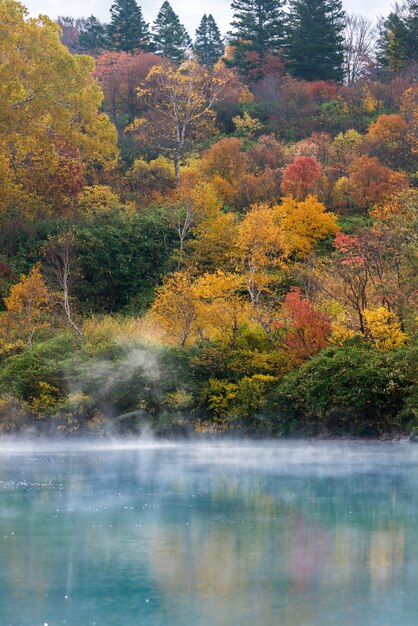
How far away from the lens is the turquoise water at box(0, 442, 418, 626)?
8.39 m

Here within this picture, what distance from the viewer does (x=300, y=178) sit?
42281mm

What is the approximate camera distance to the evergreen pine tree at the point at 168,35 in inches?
2815

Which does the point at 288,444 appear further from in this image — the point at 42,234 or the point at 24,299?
the point at 42,234

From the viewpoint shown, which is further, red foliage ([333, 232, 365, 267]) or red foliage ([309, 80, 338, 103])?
red foliage ([309, 80, 338, 103])

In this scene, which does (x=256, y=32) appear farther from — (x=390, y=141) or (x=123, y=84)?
(x=390, y=141)

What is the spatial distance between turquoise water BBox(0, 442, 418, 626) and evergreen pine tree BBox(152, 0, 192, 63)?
56.5 metres

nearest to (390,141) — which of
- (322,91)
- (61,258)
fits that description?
(322,91)

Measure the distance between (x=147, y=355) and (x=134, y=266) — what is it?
1242 cm

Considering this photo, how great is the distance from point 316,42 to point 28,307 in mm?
40713

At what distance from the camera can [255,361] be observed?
82.3ft

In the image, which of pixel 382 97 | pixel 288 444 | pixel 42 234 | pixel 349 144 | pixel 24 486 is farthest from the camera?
pixel 382 97

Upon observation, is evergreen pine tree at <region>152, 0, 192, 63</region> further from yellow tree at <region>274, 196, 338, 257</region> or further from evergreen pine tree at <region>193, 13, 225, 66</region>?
yellow tree at <region>274, 196, 338, 257</region>

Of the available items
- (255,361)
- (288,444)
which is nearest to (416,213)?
(255,361)

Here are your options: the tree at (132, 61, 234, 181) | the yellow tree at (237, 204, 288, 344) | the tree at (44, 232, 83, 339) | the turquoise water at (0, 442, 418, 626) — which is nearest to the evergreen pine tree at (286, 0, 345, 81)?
the tree at (132, 61, 234, 181)
